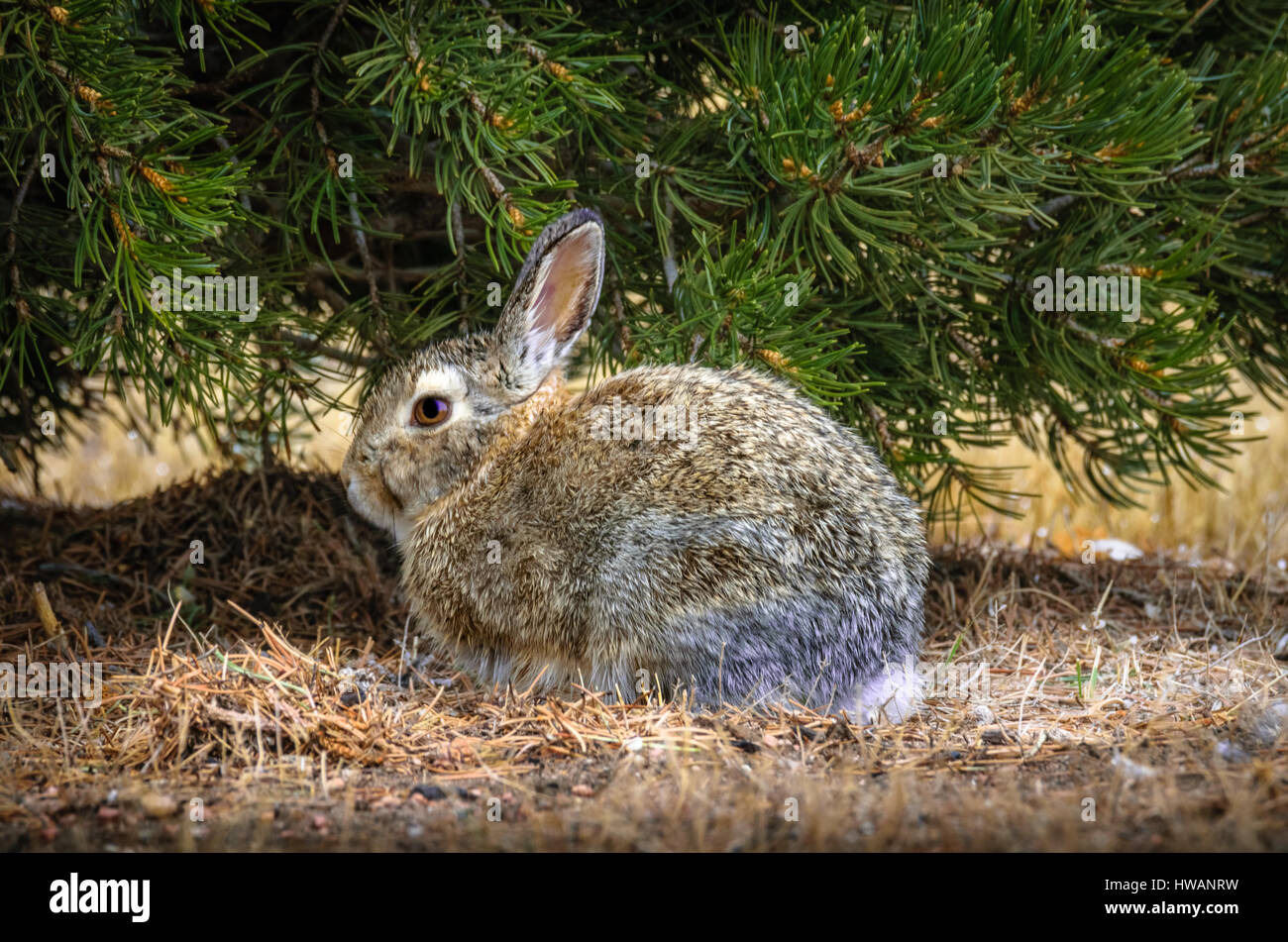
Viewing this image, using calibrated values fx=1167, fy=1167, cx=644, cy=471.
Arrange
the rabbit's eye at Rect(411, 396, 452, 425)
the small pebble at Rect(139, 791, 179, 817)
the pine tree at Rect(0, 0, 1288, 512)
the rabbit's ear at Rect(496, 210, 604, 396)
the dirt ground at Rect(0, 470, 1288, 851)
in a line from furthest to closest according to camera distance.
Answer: the rabbit's eye at Rect(411, 396, 452, 425) < the rabbit's ear at Rect(496, 210, 604, 396) < the pine tree at Rect(0, 0, 1288, 512) < the small pebble at Rect(139, 791, 179, 817) < the dirt ground at Rect(0, 470, 1288, 851)

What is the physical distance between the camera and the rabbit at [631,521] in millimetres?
3711

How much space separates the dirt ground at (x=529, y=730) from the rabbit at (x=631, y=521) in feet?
0.60

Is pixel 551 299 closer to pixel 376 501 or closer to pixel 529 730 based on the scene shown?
pixel 376 501

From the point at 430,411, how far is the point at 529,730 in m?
1.47

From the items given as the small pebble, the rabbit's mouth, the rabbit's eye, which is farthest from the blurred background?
the small pebble

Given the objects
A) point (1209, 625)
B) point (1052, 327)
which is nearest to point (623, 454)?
point (1052, 327)

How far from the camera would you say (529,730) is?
3572 mm

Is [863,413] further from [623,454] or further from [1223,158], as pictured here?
[1223,158]

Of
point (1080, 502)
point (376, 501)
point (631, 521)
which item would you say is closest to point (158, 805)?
point (631, 521)

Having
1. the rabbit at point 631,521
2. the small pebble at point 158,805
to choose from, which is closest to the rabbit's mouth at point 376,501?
the rabbit at point 631,521

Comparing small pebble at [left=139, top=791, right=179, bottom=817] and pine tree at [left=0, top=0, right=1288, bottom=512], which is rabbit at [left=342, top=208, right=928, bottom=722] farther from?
small pebble at [left=139, top=791, right=179, bottom=817]

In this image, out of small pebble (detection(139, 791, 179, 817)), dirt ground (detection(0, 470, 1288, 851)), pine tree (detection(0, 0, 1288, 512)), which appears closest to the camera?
dirt ground (detection(0, 470, 1288, 851))

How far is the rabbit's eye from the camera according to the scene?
4.48 meters

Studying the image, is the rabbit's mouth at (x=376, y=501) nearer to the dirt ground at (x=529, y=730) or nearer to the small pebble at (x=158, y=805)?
the dirt ground at (x=529, y=730)
